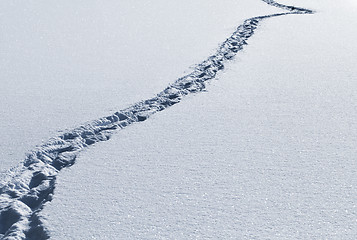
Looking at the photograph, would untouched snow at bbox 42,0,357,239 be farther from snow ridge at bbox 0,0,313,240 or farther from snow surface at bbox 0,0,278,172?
snow surface at bbox 0,0,278,172

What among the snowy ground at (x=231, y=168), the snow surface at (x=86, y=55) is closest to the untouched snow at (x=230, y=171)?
the snowy ground at (x=231, y=168)

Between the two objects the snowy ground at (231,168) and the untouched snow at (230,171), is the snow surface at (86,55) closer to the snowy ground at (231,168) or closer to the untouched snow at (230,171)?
the snowy ground at (231,168)

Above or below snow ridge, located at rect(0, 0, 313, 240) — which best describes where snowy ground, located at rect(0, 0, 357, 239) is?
above

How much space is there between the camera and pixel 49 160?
1.88m

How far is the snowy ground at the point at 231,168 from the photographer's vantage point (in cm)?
141

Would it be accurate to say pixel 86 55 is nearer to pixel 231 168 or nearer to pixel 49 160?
pixel 49 160

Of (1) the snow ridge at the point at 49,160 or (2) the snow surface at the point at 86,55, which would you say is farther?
(2) the snow surface at the point at 86,55

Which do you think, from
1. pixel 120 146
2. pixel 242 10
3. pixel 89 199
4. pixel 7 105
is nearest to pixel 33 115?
pixel 7 105

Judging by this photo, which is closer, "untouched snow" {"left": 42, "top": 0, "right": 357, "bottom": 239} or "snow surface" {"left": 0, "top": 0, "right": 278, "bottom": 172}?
"untouched snow" {"left": 42, "top": 0, "right": 357, "bottom": 239}

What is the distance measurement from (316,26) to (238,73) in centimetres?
186

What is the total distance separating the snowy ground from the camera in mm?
1412

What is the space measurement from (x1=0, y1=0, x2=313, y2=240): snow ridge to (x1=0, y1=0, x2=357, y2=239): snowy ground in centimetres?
5

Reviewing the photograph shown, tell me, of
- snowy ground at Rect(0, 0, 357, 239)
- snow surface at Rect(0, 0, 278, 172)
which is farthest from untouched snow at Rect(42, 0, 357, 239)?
snow surface at Rect(0, 0, 278, 172)

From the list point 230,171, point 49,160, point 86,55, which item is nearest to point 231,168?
point 230,171
